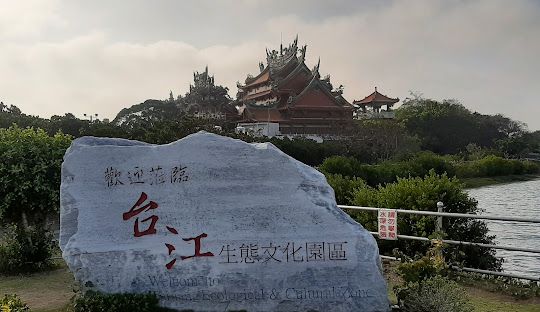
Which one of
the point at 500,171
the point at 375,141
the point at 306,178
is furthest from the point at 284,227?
the point at 500,171

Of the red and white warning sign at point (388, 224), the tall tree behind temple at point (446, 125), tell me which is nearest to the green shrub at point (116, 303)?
the red and white warning sign at point (388, 224)

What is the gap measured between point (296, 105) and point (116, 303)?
106 ft

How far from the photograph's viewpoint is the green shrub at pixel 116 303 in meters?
4.47

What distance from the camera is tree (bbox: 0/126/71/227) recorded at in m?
6.71

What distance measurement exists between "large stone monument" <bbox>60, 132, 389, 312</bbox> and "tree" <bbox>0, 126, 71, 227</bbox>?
2.09 m

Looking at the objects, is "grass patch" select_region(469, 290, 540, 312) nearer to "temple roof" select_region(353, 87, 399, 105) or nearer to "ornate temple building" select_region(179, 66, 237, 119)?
"ornate temple building" select_region(179, 66, 237, 119)

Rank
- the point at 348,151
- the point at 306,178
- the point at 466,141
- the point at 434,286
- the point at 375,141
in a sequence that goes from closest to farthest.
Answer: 1. the point at 434,286
2. the point at 306,178
3. the point at 348,151
4. the point at 375,141
5. the point at 466,141

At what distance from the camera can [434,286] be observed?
176 inches

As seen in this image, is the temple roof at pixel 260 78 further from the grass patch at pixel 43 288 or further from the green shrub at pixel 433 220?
the grass patch at pixel 43 288

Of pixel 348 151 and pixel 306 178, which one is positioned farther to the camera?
pixel 348 151

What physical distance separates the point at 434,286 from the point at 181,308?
6.96 feet

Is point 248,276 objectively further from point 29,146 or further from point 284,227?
point 29,146

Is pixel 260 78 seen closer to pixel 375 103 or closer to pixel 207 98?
pixel 207 98

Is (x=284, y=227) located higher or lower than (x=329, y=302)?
higher
